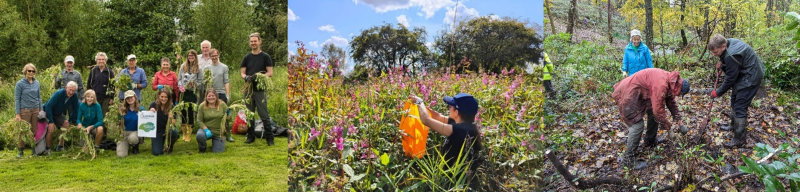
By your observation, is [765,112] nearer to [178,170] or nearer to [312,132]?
[312,132]

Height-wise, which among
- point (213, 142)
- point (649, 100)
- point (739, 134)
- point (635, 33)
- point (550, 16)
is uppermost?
point (550, 16)

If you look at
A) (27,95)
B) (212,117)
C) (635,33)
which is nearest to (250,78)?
(212,117)

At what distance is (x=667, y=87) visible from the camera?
2.94 m

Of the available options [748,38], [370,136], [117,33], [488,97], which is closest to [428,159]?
[370,136]

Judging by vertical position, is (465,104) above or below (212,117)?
above

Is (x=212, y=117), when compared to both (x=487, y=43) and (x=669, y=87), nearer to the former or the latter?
(x=487, y=43)

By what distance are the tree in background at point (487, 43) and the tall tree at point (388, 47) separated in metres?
0.10

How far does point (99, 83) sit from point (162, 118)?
2.69 ft

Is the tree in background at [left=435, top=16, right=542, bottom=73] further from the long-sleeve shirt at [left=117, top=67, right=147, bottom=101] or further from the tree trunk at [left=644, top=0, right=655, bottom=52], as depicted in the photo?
the long-sleeve shirt at [left=117, top=67, right=147, bottom=101]

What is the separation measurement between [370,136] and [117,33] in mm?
4939

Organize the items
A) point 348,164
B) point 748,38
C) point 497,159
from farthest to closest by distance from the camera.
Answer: point 748,38 < point 497,159 < point 348,164

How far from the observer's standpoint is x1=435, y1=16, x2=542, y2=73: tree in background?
2.14 meters

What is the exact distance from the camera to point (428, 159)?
1.97 metres

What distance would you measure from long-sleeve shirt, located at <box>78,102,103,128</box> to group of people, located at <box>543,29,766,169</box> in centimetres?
472
